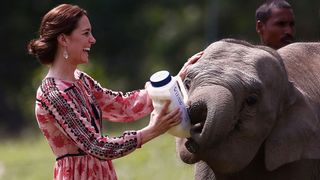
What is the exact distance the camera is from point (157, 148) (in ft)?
62.4

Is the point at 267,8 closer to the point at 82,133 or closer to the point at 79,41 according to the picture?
the point at 79,41

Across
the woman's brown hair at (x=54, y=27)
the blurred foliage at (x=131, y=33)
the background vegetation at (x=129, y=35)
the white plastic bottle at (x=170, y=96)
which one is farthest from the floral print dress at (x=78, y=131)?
the blurred foliage at (x=131, y=33)

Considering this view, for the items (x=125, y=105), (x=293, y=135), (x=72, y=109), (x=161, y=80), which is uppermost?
(x=161, y=80)

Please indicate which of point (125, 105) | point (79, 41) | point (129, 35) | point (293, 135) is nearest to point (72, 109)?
point (79, 41)

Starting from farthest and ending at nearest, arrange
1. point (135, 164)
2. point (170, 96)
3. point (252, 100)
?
1. point (135, 164)
2. point (252, 100)
3. point (170, 96)

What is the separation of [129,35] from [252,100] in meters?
30.6

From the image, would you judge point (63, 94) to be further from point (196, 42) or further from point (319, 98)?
point (196, 42)

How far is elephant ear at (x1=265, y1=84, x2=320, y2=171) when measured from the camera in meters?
8.73

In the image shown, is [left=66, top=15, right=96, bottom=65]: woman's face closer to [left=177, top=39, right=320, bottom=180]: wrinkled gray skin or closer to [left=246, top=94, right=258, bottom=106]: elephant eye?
[left=177, top=39, right=320, bottom=180]: wrinkled gray skin

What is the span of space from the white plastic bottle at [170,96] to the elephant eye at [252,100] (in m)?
0.38

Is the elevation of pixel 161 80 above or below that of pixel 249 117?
above

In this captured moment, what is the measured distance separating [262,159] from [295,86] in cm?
56

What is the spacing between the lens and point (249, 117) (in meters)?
8.52

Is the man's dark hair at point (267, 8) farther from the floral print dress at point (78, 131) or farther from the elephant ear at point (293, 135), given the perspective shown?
the floral print dress at point (78, 131)
